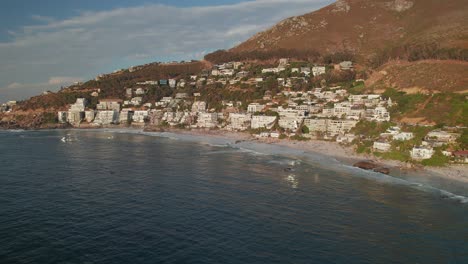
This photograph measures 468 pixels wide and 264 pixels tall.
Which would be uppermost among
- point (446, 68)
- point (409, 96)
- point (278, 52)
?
point (278, 52)

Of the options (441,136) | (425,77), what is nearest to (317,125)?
(425,77)

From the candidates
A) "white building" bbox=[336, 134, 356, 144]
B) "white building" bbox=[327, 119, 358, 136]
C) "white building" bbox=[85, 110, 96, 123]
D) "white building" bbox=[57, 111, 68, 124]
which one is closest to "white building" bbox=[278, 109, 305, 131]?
"white building" bbox=[327, 119, 358, 136]

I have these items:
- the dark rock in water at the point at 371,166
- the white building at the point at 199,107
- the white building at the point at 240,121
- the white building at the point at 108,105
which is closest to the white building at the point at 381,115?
the dark rock in water at the point at 371,166

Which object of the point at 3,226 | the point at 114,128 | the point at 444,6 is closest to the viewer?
the point at 3,226

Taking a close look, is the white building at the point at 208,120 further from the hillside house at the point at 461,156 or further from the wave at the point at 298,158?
the hillside house at the point at 461,156

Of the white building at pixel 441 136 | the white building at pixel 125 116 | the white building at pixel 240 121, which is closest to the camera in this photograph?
the white building at pixel 441 136

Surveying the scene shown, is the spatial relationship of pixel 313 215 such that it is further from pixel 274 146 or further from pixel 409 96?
pixel 409 96

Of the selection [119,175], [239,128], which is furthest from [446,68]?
[119,175]
